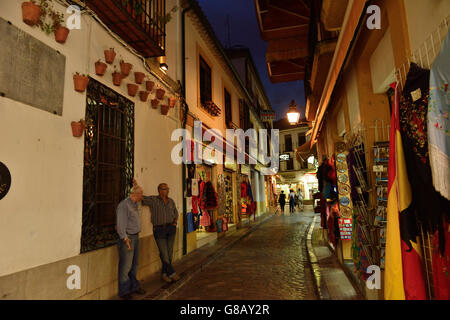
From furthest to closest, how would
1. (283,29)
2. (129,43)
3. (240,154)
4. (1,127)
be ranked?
(240,154) → (283,29) → (129,43) → (1,127)

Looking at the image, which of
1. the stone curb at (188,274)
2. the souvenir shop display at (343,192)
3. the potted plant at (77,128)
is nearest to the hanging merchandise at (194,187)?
the stone curb at (188,274)

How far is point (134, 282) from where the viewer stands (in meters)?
5.02

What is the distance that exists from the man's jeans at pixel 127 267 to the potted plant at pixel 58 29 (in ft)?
11.0

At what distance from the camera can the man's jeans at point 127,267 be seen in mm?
4777

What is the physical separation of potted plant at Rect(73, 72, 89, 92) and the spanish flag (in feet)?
14.4

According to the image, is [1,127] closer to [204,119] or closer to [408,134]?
[408,134]

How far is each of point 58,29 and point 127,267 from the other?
396cm

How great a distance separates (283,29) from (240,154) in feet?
27.2

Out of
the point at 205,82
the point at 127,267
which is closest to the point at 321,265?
the point at 127,267

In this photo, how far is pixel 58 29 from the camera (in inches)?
165

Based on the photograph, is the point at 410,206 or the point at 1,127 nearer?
the point at 410,206

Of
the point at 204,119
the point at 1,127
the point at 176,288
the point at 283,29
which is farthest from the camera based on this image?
the point at 204,119

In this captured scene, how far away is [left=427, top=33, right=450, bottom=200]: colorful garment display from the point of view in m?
1.93
